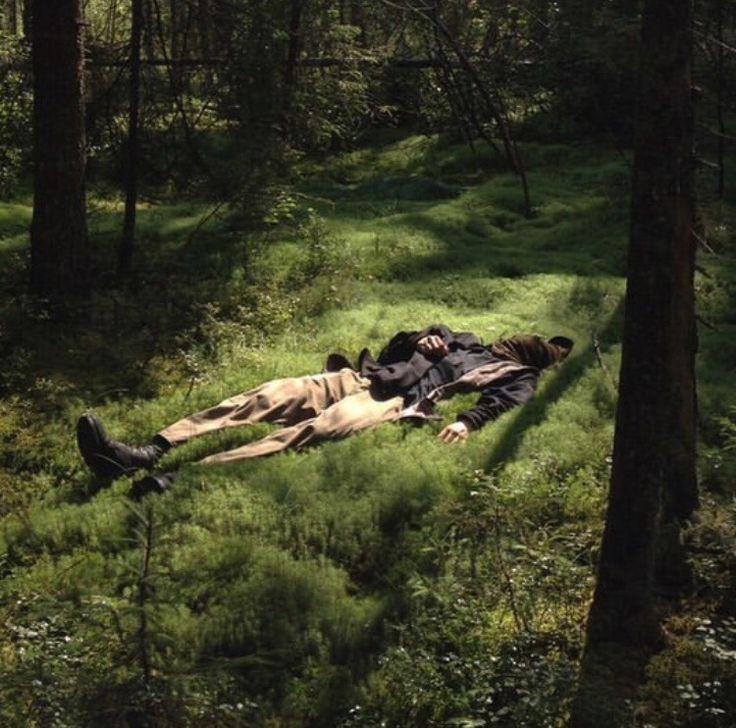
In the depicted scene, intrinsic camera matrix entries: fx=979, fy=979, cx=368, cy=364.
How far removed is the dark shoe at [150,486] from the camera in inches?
290

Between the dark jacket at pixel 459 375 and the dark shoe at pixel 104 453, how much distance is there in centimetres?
235

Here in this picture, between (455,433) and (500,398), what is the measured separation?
81cm

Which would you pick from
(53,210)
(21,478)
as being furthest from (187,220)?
(21,478)

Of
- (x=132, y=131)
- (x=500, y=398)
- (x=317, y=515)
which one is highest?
(x=132, y=131)

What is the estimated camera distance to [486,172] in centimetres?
1844

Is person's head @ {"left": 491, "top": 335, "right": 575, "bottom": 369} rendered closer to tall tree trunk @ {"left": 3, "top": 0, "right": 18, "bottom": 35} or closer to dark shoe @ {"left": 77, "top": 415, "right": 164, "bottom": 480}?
dark shoe @ {"left": 77, "top": 415, "right": 164, "bottom": 480}

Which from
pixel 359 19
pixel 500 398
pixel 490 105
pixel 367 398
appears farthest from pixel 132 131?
pixel 359 19

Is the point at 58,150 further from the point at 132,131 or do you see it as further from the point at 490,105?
the point at 490,105

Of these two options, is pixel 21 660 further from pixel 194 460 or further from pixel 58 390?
pixel 58 390

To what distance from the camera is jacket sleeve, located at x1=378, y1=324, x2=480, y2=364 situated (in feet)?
31.7

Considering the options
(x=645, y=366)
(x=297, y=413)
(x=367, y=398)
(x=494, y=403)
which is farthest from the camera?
(x=367, y=398)

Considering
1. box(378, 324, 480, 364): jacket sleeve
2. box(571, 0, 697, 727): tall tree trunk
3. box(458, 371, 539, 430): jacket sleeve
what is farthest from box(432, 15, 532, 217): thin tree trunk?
box(571, 0, 697, 727): tall tree trunk

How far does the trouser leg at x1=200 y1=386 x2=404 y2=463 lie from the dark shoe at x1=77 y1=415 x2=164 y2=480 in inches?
22.2

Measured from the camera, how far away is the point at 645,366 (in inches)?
214
